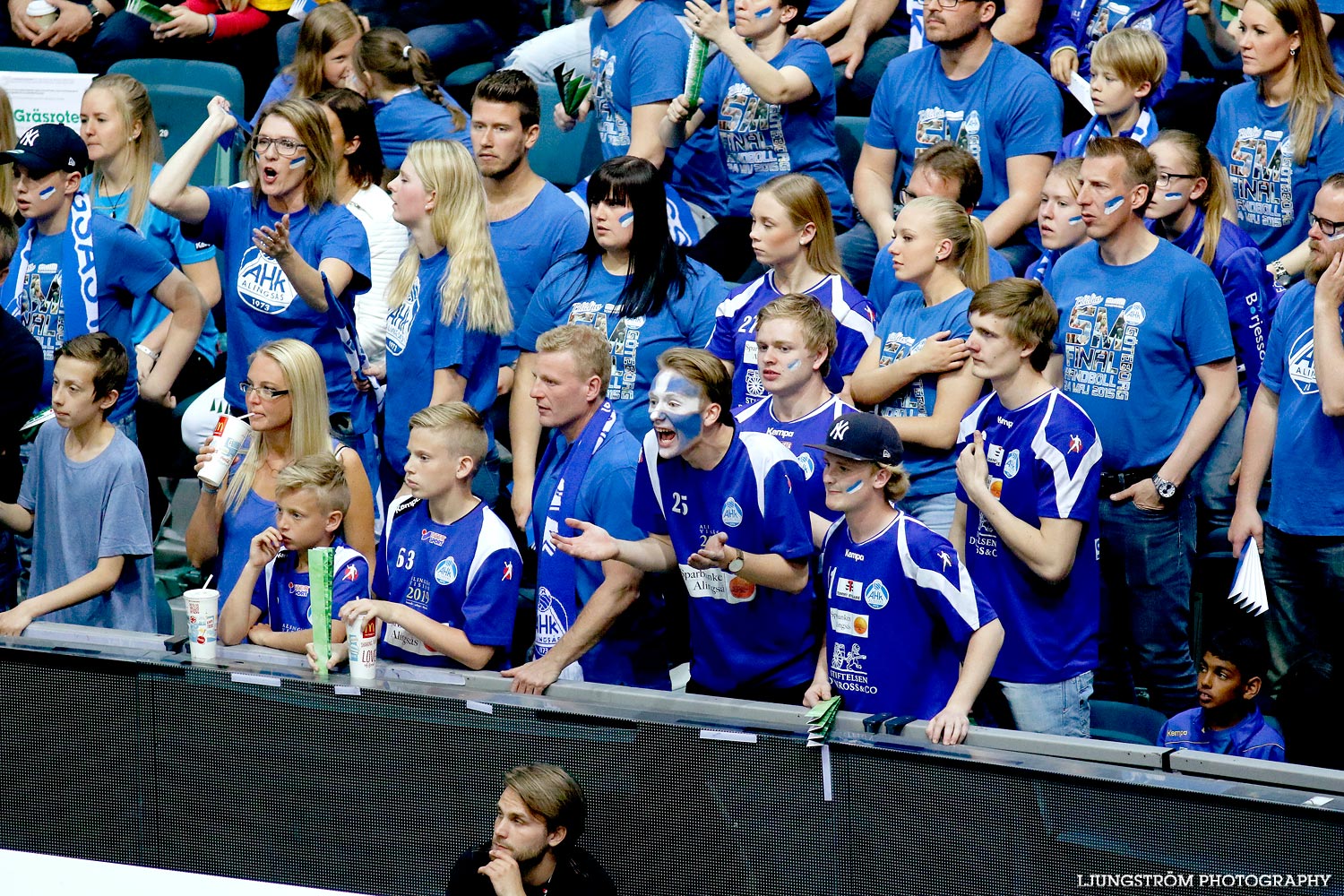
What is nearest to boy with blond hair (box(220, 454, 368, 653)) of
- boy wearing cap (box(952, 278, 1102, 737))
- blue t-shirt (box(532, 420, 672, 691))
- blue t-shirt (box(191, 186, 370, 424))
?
blue t-shirt (box(532, 420, 672, 691))

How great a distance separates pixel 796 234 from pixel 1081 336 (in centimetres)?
97

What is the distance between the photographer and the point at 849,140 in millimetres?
7414

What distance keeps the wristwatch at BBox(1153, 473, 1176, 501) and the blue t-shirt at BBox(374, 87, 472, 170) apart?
3.54 m

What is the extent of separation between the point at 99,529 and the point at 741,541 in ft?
Result: 7.39

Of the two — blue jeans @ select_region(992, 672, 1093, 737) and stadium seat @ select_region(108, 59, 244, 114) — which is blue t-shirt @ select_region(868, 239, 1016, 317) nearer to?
blue jeans @ select_region(992, 672, 1093, 737)

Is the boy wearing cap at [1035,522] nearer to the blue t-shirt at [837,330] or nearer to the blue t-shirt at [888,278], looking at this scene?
the blue t-shirt at [837,330]

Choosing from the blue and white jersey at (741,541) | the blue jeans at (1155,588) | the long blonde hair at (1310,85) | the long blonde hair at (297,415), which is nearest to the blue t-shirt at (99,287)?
the long blonde hair at (297,415)

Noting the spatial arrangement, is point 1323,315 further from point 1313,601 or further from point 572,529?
point 572,529

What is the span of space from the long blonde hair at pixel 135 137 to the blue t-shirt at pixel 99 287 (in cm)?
35

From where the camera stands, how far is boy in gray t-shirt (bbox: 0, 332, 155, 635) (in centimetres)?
525

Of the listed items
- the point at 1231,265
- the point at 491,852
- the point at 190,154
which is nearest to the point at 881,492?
the point at 491,852

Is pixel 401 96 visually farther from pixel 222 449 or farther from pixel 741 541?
pixel 741 541

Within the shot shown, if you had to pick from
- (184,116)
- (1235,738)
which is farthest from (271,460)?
(184,116)

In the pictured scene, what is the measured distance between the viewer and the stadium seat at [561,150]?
7973mm
